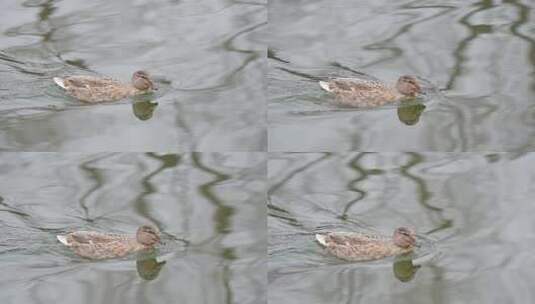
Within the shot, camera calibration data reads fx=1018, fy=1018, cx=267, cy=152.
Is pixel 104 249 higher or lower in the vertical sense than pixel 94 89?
lower

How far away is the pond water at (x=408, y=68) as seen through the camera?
2104 millimetres

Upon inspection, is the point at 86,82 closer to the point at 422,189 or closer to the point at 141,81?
the point at 141,81

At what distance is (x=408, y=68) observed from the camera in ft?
7.22

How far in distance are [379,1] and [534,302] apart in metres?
0.78

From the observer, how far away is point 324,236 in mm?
2000

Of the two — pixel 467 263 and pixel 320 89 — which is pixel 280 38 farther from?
pixel 467 263

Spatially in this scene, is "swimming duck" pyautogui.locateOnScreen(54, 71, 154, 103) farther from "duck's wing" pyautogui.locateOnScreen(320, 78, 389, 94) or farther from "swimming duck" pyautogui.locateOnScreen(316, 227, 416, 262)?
"swimming duck" pyautogui.locateOnScreen(316, 227, 416, 262)

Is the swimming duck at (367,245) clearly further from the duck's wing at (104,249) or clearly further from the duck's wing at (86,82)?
the duck's wing at (86,82)

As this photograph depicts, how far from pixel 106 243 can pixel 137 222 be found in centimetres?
8

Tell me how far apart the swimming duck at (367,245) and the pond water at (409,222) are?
0.7 inches

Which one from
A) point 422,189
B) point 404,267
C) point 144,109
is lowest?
point 404,267

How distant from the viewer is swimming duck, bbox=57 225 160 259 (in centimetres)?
200

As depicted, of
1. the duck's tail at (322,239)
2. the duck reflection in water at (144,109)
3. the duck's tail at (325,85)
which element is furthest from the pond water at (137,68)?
the duck's tail at (322,239)

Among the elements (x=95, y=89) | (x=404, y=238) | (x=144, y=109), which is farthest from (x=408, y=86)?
(x=95, y=89)
